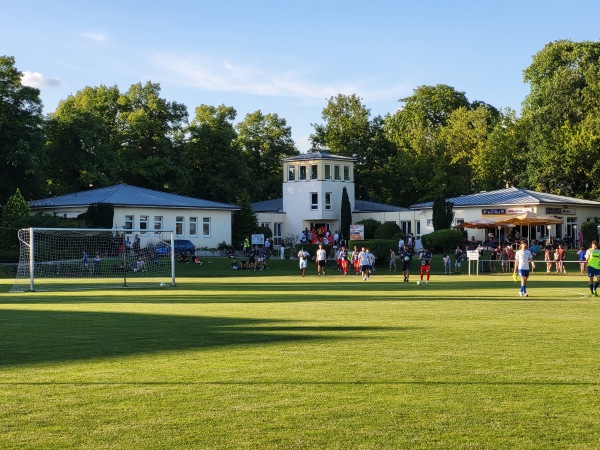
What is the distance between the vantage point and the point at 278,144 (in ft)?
308

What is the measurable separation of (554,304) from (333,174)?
54.6 m

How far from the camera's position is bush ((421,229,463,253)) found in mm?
61031

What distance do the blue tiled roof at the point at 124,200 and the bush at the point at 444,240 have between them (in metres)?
18.3

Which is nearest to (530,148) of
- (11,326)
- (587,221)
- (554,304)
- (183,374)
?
(587,221)

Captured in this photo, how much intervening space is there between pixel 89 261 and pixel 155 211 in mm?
21289

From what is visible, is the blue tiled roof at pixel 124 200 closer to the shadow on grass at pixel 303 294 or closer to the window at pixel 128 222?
the window at pixel 128 222

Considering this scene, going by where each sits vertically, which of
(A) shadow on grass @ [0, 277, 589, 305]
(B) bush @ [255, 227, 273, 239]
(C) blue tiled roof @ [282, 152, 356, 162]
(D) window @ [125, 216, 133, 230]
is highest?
(C) blue tiled roof @ [282, 152, 356, 162]

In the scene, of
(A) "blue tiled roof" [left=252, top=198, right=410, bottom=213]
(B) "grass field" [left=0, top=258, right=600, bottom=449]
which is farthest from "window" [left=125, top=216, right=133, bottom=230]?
(B) "grass field" [left=0, top=258, right=600, bottom=449]

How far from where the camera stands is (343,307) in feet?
78.7

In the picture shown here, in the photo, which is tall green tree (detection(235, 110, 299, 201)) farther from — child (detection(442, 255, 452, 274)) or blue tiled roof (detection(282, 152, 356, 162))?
child (detection(442, 255, 452, 274))

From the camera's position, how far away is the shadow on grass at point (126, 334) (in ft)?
47.7

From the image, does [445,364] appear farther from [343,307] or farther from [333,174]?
[333,174]

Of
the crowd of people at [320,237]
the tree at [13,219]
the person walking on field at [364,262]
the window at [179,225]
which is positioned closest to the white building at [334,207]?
the crowd of people at [320,237]

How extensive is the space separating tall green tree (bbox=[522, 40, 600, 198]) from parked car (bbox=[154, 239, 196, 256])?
3280 cm
